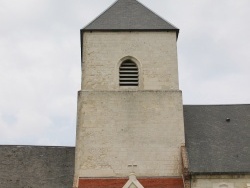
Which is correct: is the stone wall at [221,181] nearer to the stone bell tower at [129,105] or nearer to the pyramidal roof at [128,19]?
the stone bell tower at [129,105]

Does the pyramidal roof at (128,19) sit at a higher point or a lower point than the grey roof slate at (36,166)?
higher

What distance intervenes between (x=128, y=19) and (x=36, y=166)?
931 centimetres

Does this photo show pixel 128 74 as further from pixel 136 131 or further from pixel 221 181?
pixel 221 181

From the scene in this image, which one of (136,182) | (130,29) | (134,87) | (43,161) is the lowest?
(136,182)

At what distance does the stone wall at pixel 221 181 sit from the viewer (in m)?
22.1

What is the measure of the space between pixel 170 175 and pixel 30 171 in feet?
23.6

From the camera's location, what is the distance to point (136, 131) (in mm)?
23422

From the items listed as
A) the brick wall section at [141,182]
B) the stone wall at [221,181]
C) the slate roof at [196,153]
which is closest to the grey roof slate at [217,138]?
the slate roof at [196,153]

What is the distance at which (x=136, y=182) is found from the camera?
21750 millimetres

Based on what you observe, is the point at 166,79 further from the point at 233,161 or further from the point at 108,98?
the point at 233,161

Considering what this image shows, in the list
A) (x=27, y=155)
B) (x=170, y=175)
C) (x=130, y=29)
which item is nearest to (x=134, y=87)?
(x=130, y=29)

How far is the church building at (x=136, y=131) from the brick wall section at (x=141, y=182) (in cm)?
5

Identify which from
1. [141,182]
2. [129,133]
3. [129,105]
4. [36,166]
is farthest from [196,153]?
[36,166]

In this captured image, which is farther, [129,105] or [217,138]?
[217,138]
